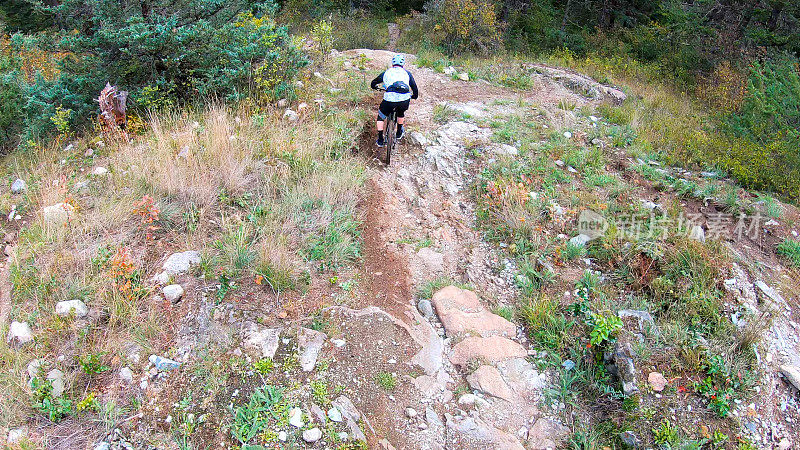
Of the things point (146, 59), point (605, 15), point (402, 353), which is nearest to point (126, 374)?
point (402, 353)

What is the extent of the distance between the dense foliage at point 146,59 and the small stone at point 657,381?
651 centimetres

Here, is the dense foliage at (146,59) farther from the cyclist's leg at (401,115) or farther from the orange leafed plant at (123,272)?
the orange leafed plant at (123,272)

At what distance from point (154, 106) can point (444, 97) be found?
523cm

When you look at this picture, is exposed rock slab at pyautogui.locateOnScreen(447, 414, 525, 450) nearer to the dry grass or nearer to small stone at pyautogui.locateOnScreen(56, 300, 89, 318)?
the dry grass

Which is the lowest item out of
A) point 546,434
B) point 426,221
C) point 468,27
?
point 546,434

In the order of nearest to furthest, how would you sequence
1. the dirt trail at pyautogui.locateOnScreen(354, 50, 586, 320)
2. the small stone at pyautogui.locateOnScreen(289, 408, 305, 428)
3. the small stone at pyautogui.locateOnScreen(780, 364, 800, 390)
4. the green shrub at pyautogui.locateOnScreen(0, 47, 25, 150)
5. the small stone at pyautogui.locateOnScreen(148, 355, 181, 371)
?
the small stone at pyautogui.locateOnScreen(289, 408, 305, 428) < the small stone at pyautogui.locateOnScreen(148, 355, 181, 371) < the small stone at pyautogui.locateOnScreen(780, 364, 800, 390) < the dirt trail at pyautogui.locateOnScreen(354, 50, 586, 320) < the green shrub at pyautogui.locateOnScreen(0, 47, 25, 150)

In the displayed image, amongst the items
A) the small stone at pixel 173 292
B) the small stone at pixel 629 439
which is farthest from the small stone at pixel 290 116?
the small stone at pixel 629 439

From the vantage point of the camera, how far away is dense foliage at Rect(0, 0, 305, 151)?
6.94 meters

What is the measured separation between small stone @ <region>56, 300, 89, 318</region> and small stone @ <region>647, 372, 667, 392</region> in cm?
483

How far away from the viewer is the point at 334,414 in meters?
3.60

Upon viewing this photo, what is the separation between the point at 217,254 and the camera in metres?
4.64

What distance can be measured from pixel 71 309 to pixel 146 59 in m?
4.68

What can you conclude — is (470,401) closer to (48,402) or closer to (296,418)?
(296,418)

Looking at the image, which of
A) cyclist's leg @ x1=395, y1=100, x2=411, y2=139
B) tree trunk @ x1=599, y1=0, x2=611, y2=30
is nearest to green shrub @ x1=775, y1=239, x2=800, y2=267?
cyclist's leg @ x1=395, y1=100, x2=411, y2=139
